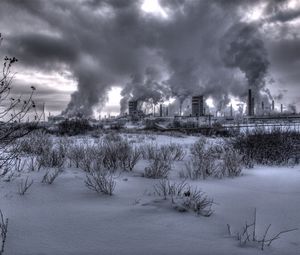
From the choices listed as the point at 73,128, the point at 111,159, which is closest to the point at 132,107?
the point at 73,128

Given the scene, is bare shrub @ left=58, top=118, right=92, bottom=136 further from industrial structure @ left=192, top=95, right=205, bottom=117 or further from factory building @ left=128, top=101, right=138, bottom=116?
industrial structure @ left=192, top=95, right=205, bottom=117

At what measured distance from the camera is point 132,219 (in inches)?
115

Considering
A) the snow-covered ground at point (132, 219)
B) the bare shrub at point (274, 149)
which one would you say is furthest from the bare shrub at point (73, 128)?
the snow-covered ground at point (132, 219)

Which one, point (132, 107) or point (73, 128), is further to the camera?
point (132, 107)

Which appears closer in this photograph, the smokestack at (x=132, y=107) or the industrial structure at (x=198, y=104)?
the industrial structure at (x=198, y=104)

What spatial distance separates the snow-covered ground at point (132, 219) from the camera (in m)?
2.36

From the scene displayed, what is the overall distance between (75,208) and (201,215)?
134 centimetres

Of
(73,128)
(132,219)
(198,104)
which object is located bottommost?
(132,219)

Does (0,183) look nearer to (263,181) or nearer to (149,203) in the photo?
(149,203)

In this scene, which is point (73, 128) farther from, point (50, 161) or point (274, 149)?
point (274, 149)

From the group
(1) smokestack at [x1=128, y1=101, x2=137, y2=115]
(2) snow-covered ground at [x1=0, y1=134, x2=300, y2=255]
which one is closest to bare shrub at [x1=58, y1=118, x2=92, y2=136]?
(2) snow-covered ground at [x1=0, y1=134, x2=300, y2=255]

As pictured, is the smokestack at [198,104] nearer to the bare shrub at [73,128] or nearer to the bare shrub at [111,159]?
the bare shrub at [73,128]

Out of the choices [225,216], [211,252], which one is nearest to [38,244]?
[211,252]

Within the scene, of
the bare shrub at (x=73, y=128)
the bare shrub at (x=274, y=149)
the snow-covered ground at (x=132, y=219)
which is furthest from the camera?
the bare shrub at (x=73, y=128)
